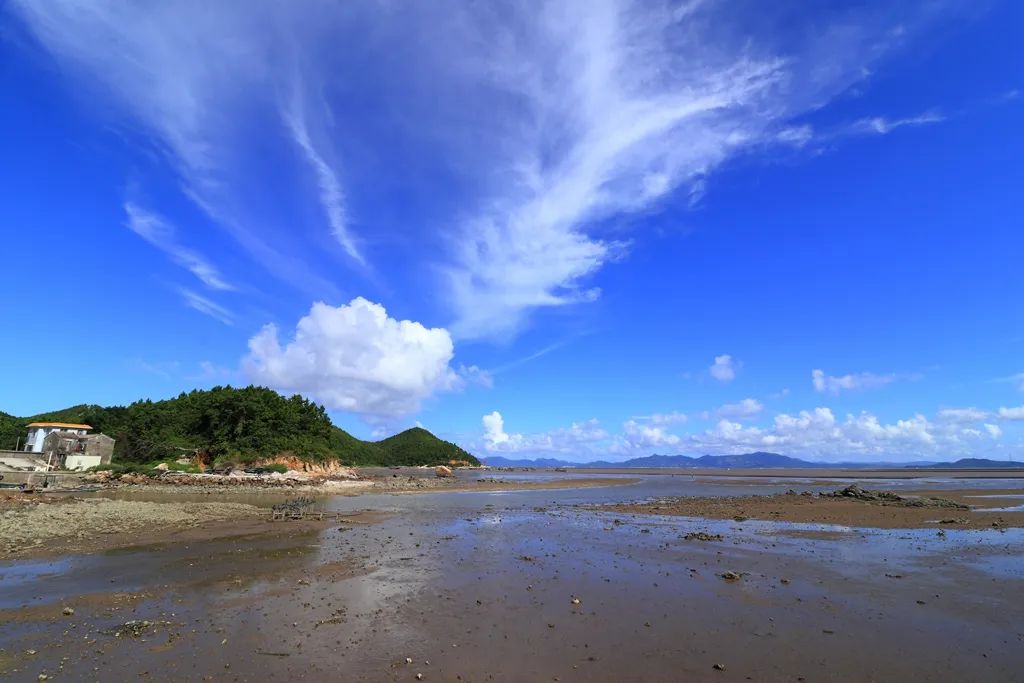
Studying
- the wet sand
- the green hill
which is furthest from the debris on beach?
the green hill

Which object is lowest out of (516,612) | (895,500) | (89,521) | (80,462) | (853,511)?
(516,612)

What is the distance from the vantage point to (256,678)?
26.1 feet

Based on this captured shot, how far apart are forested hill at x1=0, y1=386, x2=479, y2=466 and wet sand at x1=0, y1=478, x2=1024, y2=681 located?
50915 mm

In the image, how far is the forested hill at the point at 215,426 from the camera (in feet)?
210

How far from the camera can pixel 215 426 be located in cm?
6800

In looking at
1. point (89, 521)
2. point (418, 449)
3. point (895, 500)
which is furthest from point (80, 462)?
Result: point (418, 449)

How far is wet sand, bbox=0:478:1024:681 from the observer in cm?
863

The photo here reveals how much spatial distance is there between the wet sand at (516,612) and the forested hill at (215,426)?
50.9 meters

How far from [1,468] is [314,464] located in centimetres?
3009

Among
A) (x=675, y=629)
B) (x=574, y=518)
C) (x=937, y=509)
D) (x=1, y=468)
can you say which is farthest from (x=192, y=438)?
(x=937, y=509)

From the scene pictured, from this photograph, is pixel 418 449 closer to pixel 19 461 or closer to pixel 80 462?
pixel 80 462

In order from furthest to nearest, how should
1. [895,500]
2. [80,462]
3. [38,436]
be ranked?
[38,436], [80,462], [895,500]

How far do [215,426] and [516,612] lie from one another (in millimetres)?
69918

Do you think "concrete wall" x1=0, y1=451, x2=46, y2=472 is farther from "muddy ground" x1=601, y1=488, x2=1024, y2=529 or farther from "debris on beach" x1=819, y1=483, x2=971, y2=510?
"debris on beach" x1=819, y1=483, x2=971, y2=510
